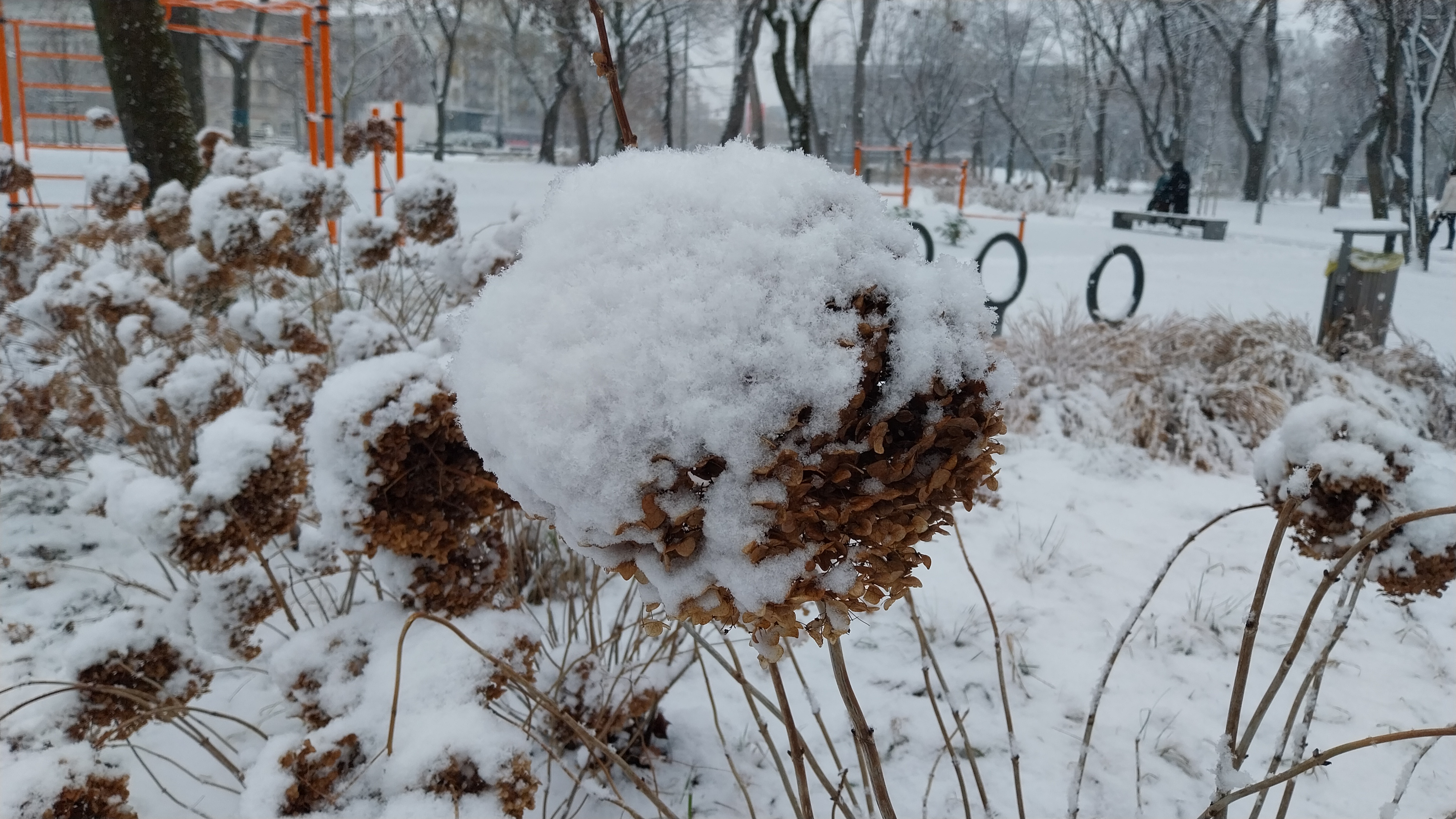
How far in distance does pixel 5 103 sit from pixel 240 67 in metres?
10.6

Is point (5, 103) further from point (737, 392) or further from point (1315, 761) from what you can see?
point (1315, 761)

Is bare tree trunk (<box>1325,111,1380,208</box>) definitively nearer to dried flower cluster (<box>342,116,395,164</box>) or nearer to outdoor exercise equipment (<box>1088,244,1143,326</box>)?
outdoor exercise equipment (<box>1088,244,1143,326</box>)

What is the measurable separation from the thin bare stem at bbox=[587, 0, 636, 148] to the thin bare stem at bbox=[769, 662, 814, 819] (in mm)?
590

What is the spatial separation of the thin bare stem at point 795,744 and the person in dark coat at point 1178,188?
15978 millimetres

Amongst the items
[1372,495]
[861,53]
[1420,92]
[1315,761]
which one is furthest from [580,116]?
[1315,761]

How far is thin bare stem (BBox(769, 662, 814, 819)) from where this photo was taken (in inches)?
32.3

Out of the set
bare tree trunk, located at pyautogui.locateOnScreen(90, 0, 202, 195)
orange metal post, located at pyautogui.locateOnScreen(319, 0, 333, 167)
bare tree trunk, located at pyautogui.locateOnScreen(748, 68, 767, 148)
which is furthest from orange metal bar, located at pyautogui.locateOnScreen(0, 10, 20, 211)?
bare tree trunk, located at pyautogui.locateOnScreen(748, 68, 767, 148)

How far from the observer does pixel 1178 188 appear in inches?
552

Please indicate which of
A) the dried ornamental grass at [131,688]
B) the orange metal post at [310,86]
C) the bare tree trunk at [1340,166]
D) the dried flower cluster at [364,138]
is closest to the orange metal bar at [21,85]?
the orange metal post at [310,86]

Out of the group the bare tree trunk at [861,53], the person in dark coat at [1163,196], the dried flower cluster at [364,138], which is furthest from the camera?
the bare tree trunk at [861,53]

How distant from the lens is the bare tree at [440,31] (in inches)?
797

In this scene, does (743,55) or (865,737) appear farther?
(743,55)

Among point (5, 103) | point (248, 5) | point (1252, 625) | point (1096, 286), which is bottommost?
point (1252, 625)

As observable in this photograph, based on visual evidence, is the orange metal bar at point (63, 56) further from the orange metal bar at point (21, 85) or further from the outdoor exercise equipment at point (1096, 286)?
the outdoor exercise equipment at point (1096, 286)
